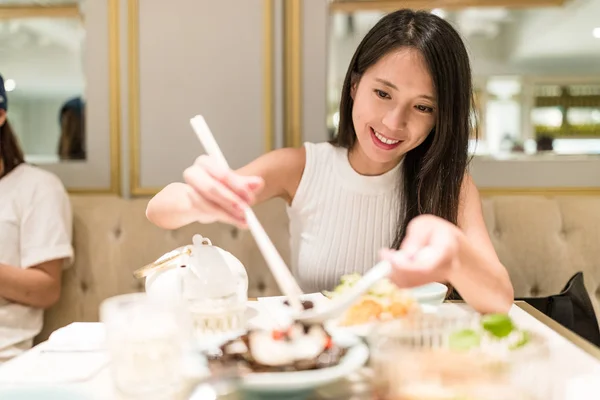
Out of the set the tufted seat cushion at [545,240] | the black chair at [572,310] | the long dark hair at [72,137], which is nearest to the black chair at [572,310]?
the black chair at [572,310]

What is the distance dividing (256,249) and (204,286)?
39.2 inches

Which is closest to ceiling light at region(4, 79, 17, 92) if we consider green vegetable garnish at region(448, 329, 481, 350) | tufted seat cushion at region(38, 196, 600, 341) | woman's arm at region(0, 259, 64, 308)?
tufted seat cushion at region(38, 196, 600, 341)

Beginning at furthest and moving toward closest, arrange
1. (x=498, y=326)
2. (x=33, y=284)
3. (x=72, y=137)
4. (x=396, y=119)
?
(x=72, y=137) < (x=33, y=284) < (x=396, y=119) < (x=498, y=326)

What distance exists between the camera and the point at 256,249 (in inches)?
75.6

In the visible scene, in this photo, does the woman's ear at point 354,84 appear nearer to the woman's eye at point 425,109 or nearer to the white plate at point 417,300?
the woman's eye at point 425,109

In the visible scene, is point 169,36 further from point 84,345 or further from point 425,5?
point 84,345

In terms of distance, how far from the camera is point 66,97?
7.52ft

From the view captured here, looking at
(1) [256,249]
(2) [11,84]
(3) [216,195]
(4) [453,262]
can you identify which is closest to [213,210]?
(3) [216,195]

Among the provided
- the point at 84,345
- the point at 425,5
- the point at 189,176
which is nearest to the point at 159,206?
the point at 189,176

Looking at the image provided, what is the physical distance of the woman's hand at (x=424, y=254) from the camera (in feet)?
2.53

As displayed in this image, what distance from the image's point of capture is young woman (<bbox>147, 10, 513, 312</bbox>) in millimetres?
988

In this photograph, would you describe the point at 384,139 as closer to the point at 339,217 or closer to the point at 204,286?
the point at 339,217

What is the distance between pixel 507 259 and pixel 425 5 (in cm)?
102

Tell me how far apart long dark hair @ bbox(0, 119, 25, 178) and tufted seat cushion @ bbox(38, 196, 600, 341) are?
0.81ft
